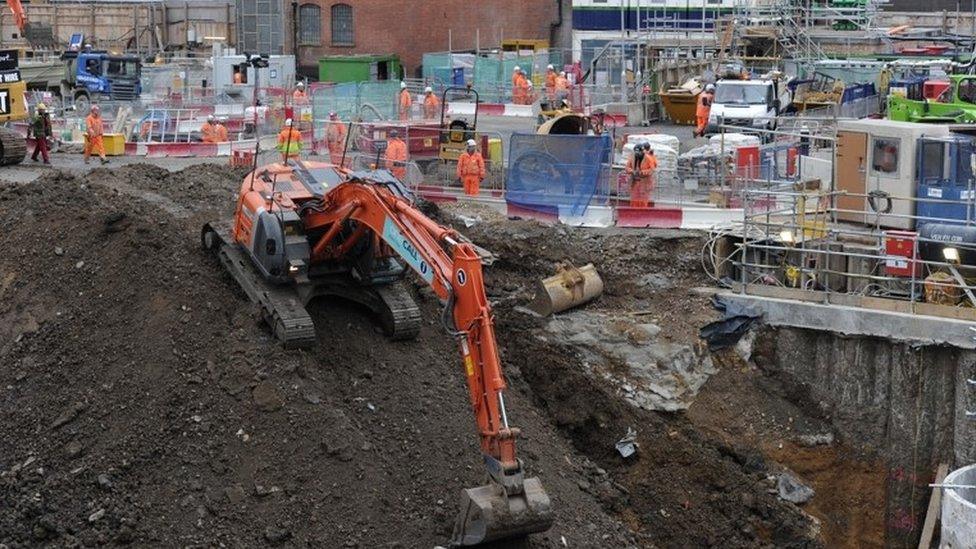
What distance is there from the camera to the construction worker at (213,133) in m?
37.3

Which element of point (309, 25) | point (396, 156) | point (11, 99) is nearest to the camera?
point (396, 156)

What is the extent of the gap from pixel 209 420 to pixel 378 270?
3.39 m

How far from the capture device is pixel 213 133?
3738 centimetres

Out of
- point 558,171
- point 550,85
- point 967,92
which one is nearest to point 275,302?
point 558,171

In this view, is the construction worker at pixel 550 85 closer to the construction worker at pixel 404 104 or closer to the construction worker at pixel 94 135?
the construction worker at pixel 404 104

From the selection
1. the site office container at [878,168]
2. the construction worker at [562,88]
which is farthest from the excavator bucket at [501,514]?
the construction worker at [562,88]

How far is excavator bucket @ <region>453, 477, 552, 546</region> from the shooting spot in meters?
14.2

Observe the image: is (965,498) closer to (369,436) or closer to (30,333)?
(369,436)

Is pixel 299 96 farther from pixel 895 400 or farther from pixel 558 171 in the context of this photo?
pixel 895 400

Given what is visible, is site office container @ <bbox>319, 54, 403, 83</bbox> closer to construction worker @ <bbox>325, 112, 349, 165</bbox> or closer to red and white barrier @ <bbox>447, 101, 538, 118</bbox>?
red and white barrier @ <bbox>447, 101, 538, 118</bbox>

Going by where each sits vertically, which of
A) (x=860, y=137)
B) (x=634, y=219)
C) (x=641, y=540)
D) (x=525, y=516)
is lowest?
(x=641, y=540)

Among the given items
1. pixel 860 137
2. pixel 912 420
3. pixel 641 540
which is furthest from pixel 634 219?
pixel 641 540

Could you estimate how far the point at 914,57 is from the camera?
47.5 meters

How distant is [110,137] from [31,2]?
110 feet
